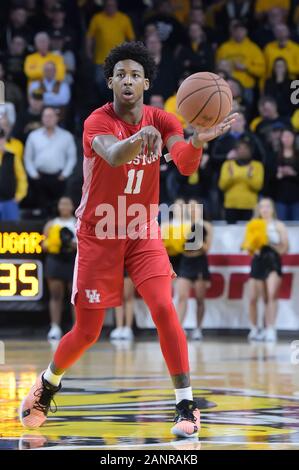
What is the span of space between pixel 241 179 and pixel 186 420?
9189mm

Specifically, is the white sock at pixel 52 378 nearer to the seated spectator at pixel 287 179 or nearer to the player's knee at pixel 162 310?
the player's knee at pixel 162 310

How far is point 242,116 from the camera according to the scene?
53.3 feet

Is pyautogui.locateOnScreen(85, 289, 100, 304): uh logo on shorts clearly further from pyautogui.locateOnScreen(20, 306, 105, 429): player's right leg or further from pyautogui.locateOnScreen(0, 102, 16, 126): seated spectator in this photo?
pyautogui.locateOnScreen(0, 102, 16, 126): seated spectator

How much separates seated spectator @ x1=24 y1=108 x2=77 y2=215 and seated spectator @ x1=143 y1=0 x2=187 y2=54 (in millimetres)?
3030

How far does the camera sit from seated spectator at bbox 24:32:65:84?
17250 millimetres

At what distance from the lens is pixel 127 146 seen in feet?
20.1

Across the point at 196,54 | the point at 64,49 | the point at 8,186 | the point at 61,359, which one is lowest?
the point at 61,359

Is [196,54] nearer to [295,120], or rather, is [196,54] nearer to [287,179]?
[295,120]

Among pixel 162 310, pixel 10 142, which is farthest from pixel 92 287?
pixel 10 142

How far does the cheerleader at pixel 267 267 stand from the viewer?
15.0 meters

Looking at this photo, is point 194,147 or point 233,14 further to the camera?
point 233,14

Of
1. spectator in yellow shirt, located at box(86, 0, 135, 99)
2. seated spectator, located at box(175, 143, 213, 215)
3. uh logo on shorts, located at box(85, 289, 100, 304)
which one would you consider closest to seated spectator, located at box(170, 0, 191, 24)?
spectator in yellow shirt, located at box(86, 0, 135, 99)

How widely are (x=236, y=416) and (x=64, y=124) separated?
10.5 m

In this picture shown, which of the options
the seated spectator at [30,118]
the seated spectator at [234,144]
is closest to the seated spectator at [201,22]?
the seated spectator at [234,144]
